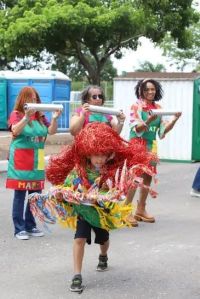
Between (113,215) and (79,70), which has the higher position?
(79,70)

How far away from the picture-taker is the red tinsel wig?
454 cm

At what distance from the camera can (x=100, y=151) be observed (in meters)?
4.53

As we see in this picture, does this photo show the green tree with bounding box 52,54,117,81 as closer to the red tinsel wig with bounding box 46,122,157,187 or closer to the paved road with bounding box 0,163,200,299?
the paved road with bounding box 0,163,200,299

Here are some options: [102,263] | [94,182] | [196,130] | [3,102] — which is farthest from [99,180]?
[3,102]

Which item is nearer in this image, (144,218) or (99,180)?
(99,180)

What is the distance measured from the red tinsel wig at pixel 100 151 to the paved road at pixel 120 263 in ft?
2.75

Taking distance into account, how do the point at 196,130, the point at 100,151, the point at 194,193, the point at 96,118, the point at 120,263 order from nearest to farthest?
1. the point at 100,151
2. the point at 120,263
3. the point at 96,118
4. the point at 194,193
5. the point at 196,130

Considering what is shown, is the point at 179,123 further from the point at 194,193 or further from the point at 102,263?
the point at 102,263

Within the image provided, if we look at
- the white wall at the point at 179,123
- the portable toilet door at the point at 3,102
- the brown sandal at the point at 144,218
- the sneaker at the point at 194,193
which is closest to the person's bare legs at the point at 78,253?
the brown sandal at the point at 144,218

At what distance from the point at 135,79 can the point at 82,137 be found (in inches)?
361

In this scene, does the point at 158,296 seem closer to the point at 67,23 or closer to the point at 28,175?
the point at 28,175

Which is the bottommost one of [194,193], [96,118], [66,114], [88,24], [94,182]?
[194,193]

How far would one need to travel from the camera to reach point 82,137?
4.61 meters

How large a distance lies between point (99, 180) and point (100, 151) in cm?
23
